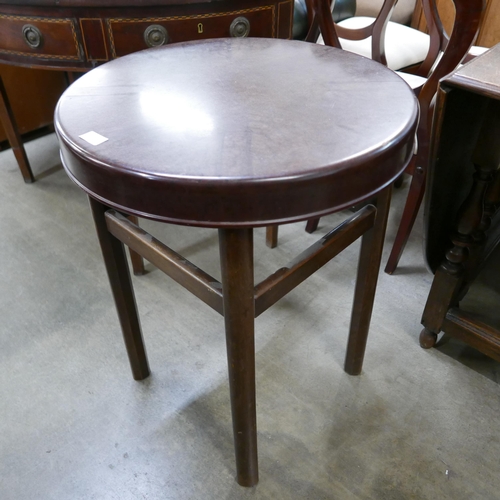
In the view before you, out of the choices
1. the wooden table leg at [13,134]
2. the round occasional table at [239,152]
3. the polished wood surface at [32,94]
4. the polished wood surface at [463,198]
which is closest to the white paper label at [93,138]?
the round occasional table at [239,152]

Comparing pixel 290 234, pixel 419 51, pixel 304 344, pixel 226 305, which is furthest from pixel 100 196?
pixel 419 51

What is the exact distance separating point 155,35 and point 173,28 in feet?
0.15

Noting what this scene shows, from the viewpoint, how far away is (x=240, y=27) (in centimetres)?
119

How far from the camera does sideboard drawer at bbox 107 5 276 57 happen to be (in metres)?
1.12

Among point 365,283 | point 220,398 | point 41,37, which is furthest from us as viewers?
point 41,37

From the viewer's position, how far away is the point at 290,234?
4.99 ft

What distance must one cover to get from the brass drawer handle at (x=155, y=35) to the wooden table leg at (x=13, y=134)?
2.28 feet

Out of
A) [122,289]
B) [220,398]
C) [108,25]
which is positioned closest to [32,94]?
[108,25]

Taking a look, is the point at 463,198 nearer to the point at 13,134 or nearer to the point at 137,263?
the point at 137,263

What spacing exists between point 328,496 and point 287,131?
670mm

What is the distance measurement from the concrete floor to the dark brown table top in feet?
1.93

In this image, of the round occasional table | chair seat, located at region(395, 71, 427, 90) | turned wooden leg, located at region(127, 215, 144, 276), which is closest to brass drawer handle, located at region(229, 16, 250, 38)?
the round occasional table

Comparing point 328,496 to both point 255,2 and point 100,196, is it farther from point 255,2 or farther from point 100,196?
point 255,2

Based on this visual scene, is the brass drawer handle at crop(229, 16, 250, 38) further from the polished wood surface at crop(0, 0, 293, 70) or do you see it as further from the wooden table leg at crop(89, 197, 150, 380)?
the wooden table leg at crop(89, 197, 150, 380)
